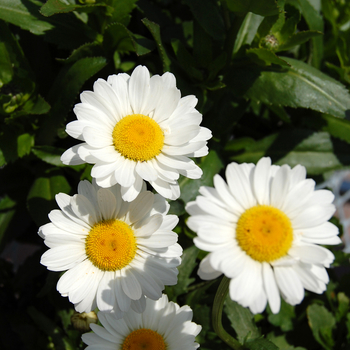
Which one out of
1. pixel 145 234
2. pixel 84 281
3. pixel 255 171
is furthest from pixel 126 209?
pixel 255 171

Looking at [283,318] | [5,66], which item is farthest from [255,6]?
[283,318]

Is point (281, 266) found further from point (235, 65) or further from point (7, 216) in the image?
point (7, 216)

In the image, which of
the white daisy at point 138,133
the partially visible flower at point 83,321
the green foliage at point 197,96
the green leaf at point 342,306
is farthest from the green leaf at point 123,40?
the green leaf at point 342,306

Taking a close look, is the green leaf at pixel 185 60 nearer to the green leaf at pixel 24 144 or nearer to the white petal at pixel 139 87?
the white petal at pixel 139 87

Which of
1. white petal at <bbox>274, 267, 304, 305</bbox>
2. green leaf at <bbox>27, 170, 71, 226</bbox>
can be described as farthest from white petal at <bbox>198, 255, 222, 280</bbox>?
green leaf at <bbox>27, 170, 71, 226</bbox>

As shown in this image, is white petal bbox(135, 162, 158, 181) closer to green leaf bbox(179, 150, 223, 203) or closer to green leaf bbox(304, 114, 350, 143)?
green leaf bbox(179, 150, 223, 203)
